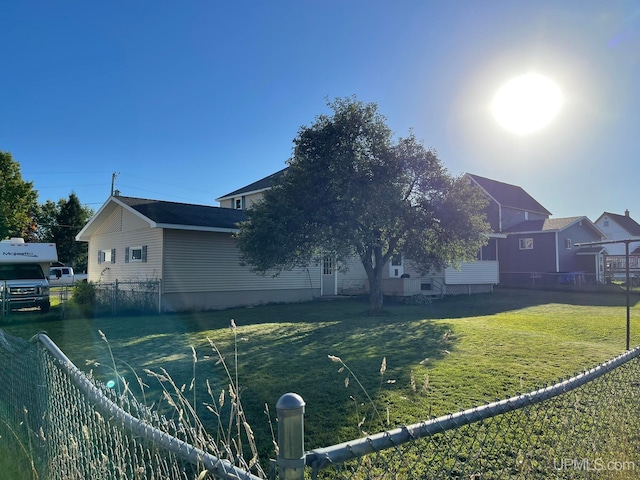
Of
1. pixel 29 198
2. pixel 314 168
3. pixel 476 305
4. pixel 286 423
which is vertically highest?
pixel 29 198

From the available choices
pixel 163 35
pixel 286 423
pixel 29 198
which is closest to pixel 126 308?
pixel 163 35

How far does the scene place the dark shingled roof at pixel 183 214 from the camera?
50.5 ft

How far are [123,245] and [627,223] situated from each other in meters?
49.9

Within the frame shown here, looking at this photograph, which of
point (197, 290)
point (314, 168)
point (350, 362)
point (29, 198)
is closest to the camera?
point (350, 362)

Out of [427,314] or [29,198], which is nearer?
[427,314]

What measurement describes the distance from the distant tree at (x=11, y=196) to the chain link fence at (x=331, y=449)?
2836cm

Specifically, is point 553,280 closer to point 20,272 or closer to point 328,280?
point 328,280

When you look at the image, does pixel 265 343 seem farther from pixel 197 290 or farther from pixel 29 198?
pixel 29 198

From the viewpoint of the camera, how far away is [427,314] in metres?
14.0

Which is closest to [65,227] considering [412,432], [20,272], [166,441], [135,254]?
[20,272]

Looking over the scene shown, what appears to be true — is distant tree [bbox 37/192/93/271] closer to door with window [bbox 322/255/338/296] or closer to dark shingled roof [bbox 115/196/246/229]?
dark shingled roof [bbox 115/196/246/229]

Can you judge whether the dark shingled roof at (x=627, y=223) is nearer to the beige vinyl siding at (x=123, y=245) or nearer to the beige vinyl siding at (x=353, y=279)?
the beige vinyl siding at (x=353, y=279)

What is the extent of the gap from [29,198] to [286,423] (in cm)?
3480

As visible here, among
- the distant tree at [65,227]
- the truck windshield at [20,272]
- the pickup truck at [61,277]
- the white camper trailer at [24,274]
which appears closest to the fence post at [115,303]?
the white camper trailer at [24,274]
